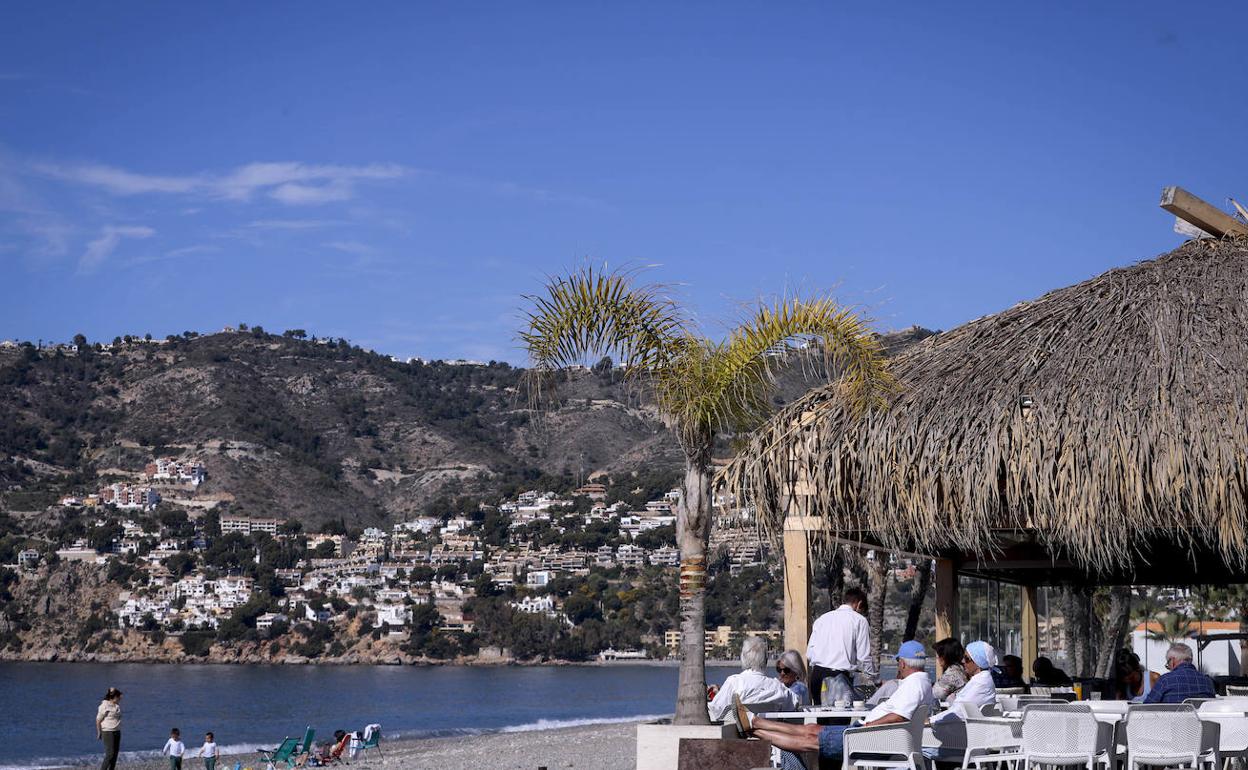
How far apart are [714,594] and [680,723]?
62.3 meters

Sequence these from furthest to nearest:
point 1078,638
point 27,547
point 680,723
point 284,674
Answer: point 27,547 < point 284,674 < point 1078,638 < point 680,723

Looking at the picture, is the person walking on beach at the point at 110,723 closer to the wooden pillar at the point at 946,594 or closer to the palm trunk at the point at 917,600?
the wooden pillar at the point at 946,594

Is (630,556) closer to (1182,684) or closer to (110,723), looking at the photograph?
(110,723)

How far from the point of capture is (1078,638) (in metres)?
20.2

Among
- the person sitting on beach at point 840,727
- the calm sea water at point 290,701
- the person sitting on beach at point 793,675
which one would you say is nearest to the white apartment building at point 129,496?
the calm sea water at point 290,701

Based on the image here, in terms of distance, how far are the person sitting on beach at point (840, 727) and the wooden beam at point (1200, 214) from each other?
5964 mm

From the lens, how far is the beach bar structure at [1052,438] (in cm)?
891

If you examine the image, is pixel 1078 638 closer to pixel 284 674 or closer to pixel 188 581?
pixel 284 674

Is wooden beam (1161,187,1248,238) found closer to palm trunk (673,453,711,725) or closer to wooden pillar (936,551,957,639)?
wooden pillar (936,551,957,639)

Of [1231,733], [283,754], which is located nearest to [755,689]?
[1231,733]

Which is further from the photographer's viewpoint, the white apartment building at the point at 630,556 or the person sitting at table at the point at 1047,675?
the white apartment building at the point at 630,556

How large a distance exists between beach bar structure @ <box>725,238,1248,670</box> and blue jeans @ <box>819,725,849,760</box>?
128 inches

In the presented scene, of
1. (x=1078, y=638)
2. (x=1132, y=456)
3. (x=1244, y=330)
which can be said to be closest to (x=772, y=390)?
(x=1132, y=456)

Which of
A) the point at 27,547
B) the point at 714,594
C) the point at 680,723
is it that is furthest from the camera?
the point at 27,547
